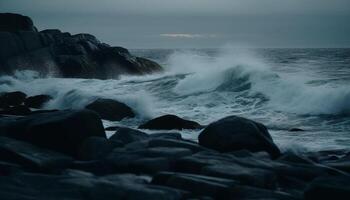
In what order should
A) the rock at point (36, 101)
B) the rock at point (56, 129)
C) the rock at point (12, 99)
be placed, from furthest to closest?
the rock at point (12, 99) < the rock at point (36, 101) < the rock at point (56, 129)

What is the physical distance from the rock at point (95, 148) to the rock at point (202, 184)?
1728mm

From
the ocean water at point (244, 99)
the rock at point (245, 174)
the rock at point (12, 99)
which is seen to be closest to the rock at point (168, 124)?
the ocean water at point (244, 99)

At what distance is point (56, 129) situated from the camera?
671 cm

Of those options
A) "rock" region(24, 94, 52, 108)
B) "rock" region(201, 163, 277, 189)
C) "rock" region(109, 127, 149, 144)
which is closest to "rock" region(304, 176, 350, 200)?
"rock" region(201, 163, 277, 189)

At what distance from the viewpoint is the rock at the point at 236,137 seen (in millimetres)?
7066

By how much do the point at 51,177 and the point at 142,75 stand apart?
23800 millimetres

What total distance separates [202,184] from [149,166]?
41.6 inches

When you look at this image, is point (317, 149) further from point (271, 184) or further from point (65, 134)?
point (65, 134)

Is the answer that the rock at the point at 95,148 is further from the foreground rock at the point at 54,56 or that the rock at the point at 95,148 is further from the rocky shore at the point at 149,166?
the foreground rock at the point at 54,56

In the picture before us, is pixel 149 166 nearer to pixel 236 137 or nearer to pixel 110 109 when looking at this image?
pixel 236 137

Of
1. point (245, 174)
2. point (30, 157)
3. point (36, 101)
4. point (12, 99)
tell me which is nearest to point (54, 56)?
point (12, 99)

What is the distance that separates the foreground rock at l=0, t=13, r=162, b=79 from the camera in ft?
84.2

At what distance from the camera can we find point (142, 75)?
28375 mm

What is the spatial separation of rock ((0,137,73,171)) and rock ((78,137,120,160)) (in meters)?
0.47
